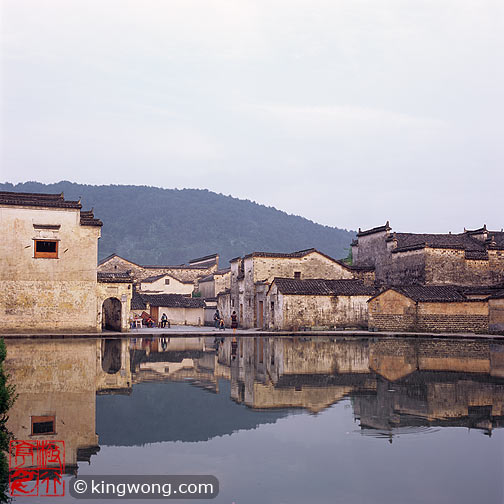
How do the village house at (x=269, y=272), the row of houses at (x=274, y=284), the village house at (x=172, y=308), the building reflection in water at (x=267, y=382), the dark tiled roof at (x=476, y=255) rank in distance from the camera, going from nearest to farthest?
A: 1. the building reflection in water at (x=267, y=382)
2. the row of houses at (x=274, y=284)
3. the village house at (x=269, y=272)
4. the dark tiled roof at (x=476, y=255)
5. the village house at (x=172, y=308)

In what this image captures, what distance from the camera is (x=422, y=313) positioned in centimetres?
3731

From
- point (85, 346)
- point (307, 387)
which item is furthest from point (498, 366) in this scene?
point (85, 346)

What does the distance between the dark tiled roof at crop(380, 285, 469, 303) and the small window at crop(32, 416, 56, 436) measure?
101 ft

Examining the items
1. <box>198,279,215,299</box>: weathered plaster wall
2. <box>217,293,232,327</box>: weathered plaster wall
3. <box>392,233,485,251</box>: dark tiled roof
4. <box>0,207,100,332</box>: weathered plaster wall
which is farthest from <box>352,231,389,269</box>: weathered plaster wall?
<box>0,207,100,332</box>: weathered plaster wall

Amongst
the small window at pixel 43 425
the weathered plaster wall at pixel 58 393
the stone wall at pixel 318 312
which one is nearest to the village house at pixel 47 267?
the weathered plaster wall at pixel 58 393

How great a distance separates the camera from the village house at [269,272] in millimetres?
43438

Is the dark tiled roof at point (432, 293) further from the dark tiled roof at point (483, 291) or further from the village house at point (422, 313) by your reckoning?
the dark tiled roof at point (483, 291)

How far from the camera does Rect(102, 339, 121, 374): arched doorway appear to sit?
16.6 metres

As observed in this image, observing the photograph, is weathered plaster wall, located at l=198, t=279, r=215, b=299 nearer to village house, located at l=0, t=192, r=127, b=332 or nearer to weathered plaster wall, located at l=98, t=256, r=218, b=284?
weathered plaster wall, located at l=98, t=256, r=218, b=284

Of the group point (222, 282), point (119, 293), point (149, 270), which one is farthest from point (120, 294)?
point (149, 270)

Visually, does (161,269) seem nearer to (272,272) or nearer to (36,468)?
(272,272)

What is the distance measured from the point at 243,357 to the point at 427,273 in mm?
26666

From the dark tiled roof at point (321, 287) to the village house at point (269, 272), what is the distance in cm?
202

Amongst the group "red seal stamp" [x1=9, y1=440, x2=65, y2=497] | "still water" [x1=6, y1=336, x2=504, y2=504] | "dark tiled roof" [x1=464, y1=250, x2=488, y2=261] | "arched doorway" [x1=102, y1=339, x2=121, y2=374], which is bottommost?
"arched doorway" [x1=102, y1=339, x2=121, y2=374]
